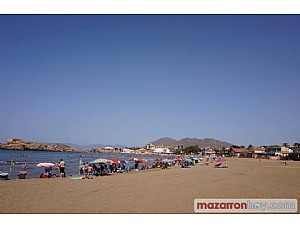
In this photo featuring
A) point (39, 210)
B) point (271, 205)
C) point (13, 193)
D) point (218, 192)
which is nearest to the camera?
point (39, 210)

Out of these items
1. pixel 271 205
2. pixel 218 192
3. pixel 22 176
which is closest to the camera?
pixel 271 205

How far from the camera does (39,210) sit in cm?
730

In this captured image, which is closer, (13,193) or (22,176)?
(13,193)

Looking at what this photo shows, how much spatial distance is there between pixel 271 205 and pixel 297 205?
777mm

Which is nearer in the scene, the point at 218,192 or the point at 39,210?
the point at 39,210

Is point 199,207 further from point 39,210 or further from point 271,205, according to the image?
point 39,210

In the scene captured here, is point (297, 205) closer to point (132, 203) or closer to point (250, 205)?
point (250, 205)

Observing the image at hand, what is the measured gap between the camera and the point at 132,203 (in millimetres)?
8305

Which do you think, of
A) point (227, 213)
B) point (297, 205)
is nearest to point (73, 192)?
point (227, 213)

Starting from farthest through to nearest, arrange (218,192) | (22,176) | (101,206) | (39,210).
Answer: (22,176) < (218,192) < (101,206) < (39,210)
